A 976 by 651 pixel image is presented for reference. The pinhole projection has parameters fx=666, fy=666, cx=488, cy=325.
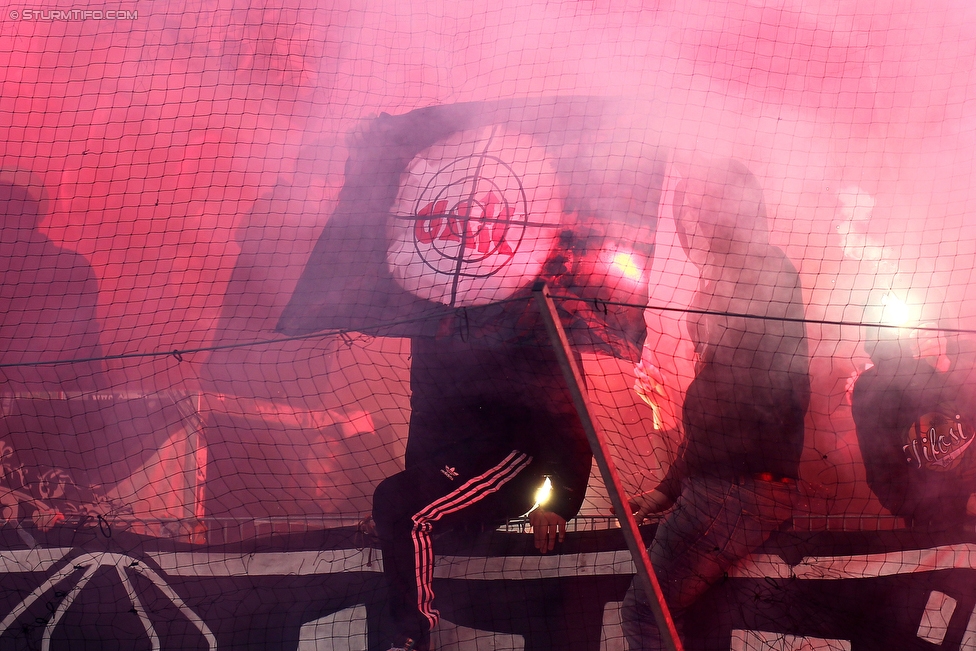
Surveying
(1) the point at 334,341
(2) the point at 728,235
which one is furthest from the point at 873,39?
(1) the point at 334,341

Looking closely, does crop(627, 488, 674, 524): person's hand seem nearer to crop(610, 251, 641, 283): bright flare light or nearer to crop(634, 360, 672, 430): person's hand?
crop(634, 360, 672, 430): person's hand

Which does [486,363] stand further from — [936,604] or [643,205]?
[936,604]

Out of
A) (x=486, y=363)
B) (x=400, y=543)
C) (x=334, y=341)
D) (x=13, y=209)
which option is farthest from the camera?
(x=13, y=209)

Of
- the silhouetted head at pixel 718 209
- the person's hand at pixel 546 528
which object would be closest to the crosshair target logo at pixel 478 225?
the silhouetted head at pixel 718 209

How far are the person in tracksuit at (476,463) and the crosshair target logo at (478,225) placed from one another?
0.26 m

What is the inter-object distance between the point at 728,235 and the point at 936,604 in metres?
1.48

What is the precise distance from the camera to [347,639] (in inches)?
97.3

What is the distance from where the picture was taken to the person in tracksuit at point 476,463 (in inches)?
88.4

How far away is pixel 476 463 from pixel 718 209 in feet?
4.29

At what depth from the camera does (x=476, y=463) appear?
89.6 inches

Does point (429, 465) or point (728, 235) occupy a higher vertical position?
point (728, 235)

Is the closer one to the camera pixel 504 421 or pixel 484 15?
pixel 504 421

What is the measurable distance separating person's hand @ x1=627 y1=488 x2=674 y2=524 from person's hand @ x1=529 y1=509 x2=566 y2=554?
273mm

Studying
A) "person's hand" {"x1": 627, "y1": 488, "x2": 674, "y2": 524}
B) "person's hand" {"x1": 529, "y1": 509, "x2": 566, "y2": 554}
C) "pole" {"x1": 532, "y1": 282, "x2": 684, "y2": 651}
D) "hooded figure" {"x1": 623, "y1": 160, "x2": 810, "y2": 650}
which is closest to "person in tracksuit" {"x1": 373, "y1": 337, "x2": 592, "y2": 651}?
"person's hand" {"x1": 529, "y1": 509, "x2": 566, "y2": 554}
